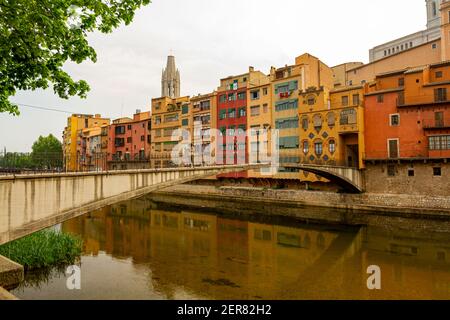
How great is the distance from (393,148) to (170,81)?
8993cm

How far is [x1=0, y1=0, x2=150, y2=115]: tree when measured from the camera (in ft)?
23.4

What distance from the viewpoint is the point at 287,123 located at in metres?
41.3

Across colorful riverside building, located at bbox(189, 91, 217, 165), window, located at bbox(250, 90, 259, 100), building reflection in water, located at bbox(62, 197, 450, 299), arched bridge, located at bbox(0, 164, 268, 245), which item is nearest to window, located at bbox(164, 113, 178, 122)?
colorful riverside building, located at bbox(189, 91, 217, 165)

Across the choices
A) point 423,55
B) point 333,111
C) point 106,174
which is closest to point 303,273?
point 106,174

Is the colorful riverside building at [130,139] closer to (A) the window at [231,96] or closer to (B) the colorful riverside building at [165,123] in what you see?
(B) the colorful riverside building at [165,123]

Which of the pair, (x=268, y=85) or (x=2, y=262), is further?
(x=268, y=85)

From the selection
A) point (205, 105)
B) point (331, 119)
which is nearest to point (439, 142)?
point (331, 119)

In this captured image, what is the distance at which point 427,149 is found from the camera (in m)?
29.6

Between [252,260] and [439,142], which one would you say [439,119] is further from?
[252,260]

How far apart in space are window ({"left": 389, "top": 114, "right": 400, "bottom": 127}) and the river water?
10.9 meters

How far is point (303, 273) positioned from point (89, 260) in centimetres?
1117

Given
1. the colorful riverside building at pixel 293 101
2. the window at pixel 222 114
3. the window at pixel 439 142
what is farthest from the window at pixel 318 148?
the window at pixel 222 114

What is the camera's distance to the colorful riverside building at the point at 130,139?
6281cm

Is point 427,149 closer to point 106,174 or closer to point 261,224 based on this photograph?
point 261,224
